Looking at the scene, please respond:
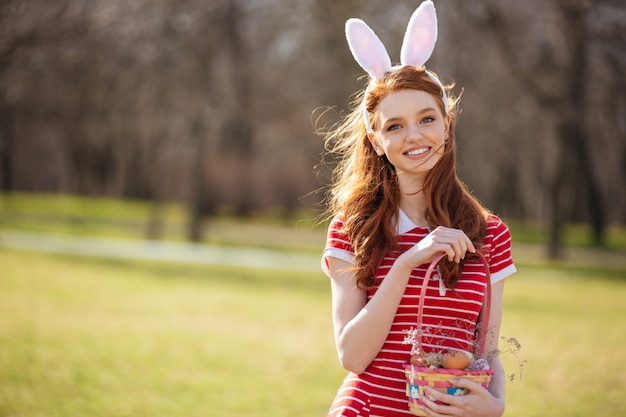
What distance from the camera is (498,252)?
2.50 m

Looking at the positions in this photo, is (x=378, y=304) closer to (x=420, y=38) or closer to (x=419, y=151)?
(x=419, y=151)

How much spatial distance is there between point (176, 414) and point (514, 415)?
2.76 meters

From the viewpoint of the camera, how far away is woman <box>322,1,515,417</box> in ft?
7.63

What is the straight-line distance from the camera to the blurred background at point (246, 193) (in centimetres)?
754

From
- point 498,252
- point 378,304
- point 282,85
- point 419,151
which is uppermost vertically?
point 282,85

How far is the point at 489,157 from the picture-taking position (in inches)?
1227

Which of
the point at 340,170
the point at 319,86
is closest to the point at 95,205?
the point at 319,86

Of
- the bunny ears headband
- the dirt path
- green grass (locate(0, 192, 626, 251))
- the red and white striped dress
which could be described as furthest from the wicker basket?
green grass (locate(0, 192, 626, 251))

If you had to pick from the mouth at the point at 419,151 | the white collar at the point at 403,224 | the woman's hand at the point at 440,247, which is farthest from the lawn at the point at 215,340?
the woman's hand at the point at 440,247

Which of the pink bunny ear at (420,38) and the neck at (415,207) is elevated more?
the pink bunny ear at (420,38)

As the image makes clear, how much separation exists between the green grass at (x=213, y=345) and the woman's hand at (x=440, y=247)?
165 inches

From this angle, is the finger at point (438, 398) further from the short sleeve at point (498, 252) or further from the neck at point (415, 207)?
the neck at point (415, 207)

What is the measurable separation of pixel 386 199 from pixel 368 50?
0.54m

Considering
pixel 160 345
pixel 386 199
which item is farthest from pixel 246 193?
pixel 386 199
